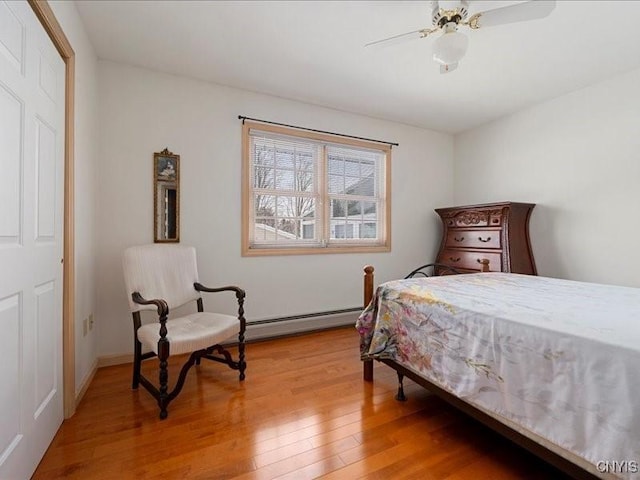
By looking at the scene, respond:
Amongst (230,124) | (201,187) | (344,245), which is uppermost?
(230,124)

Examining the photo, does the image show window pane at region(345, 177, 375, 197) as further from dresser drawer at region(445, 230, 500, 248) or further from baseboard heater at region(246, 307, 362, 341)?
baseboard heater at region(246, 307, 362, 341)

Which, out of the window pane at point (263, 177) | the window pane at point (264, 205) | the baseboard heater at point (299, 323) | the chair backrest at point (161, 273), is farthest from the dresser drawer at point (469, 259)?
the chair backrest at point (161, 273)

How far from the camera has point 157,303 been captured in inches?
72.4

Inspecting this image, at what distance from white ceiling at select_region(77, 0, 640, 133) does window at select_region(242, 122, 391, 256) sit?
482 mm

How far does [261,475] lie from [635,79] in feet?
13.4

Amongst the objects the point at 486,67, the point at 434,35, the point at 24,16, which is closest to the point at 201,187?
the point at 24,16

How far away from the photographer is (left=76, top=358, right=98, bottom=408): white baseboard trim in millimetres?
1894

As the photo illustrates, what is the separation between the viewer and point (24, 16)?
4.11 feet

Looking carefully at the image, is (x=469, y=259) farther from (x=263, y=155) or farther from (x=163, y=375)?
(x=163, y=375)

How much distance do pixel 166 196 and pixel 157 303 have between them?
1.16 m

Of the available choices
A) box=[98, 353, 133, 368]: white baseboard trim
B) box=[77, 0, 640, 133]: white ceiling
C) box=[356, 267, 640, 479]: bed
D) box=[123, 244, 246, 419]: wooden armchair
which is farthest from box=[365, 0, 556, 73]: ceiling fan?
box=[98, 353, 133, 368]: white baseboard trim

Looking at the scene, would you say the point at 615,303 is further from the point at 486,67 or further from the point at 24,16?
the point at 24,16

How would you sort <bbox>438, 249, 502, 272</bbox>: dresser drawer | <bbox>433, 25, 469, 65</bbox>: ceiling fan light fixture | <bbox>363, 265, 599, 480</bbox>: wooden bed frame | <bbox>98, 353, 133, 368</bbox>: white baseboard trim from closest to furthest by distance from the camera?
<bbox>363, 265, 599, 480</bbox>: wooden bed frame
<bbox>433, 25, 469, 65</bbox>: ceiling fan light fixture
<bbox>98, 353, 133, 368</bbox>: white baseboard trim
<bbox>438, 249, 502, 272</bbox>: dresser drawer


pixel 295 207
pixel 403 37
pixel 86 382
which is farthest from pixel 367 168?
pixel 86 382
